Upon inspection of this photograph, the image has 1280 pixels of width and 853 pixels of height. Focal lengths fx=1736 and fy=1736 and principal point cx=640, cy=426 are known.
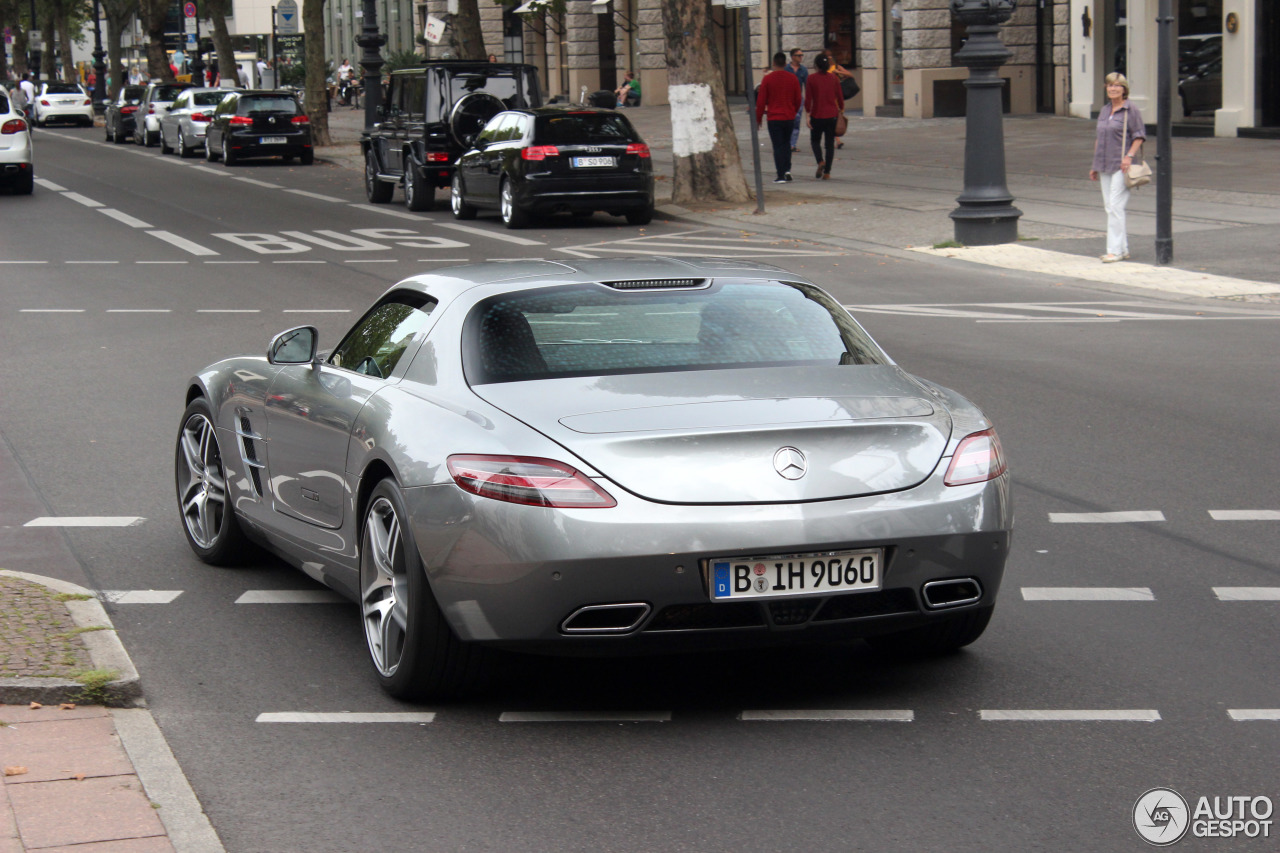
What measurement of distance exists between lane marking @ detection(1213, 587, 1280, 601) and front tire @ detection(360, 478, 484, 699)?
2796mm

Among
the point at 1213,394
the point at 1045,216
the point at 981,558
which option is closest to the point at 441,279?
the point at 981,558

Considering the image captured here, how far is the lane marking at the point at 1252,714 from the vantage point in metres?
4.79

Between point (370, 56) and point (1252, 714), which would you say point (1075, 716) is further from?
point (370, 56)

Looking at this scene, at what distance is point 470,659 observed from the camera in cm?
493

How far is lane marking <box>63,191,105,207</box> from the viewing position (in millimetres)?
27375

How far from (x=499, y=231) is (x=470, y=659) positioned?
18096 mm

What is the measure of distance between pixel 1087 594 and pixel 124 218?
69.1 ft

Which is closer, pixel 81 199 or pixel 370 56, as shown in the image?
pixel 81 199

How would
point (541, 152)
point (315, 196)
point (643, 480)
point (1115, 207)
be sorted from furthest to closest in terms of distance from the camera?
point (315, 196)
point (541, 152)
point (1115, 207)
point (643, 480)

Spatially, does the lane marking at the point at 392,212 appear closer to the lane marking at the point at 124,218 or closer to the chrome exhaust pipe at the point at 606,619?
the lane marking at the point at 124,218

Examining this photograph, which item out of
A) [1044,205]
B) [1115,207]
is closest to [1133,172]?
[1115,207]

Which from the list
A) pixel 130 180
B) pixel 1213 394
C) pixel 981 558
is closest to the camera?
pixel 981 558

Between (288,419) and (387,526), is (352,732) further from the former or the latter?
(288,419)

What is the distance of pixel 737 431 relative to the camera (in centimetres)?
464
